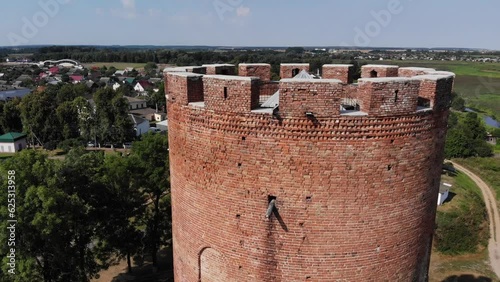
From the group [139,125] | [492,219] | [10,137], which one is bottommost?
[492,219]

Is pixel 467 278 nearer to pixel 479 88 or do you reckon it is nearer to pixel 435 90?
pixel 435 90

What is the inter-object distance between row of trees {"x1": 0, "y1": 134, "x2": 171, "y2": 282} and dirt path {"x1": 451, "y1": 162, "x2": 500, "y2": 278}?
2736 centimetres

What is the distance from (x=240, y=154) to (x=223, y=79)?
1.63 meters

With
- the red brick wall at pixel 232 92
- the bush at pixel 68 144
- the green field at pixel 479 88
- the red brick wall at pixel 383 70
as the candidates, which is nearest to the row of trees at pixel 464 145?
the green field at pixel 479 88

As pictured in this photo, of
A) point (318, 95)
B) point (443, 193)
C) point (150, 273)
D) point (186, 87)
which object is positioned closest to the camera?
point (318, 95)

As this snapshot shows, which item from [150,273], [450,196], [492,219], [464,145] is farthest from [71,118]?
[464,145]

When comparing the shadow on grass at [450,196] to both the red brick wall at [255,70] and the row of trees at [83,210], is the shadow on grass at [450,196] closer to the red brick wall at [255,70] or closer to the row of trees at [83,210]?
the row of trees at [83,210]

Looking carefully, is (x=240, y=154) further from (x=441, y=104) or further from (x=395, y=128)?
(x=441, y=104)

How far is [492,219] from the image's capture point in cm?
4025

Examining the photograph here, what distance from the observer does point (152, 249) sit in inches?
1057

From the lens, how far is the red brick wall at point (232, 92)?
26.1ft

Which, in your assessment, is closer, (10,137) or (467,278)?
(467,278)

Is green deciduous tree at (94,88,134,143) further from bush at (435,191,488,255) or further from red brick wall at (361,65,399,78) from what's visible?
red brick wall at (361,65,399,78)

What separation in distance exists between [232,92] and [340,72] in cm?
637
